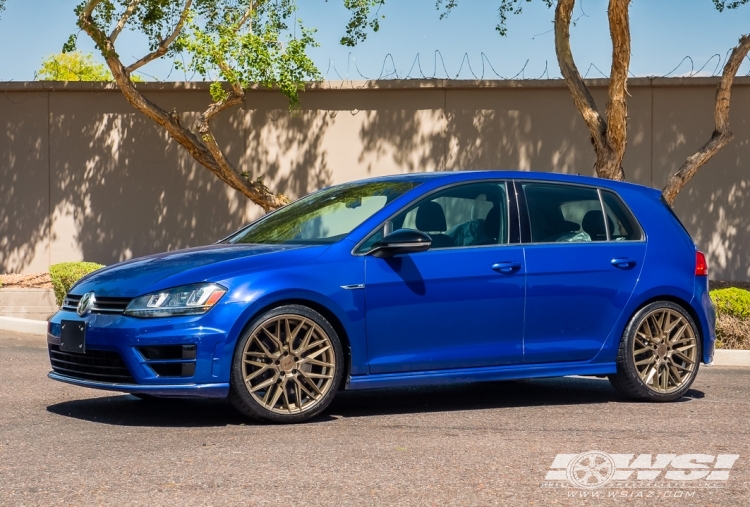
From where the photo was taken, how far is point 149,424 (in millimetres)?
7074

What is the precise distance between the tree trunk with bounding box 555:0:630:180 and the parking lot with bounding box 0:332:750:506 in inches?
233

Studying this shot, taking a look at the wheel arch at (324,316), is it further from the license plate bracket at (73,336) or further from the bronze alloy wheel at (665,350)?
the bronze alloy wheel at (665,350)

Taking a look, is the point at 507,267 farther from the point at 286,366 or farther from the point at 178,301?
the point at 178,301

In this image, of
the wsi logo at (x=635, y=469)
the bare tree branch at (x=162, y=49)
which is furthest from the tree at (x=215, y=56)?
the wsi logo at (x=635, y=469)

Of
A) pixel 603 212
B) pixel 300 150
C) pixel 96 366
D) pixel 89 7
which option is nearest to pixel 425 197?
pixel 603 212

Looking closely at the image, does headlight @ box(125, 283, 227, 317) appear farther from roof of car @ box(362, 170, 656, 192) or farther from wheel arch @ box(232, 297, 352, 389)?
roof of car @ box(362, 170, 656, 192)

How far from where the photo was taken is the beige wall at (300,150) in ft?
55.7

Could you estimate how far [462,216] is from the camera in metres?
7.87

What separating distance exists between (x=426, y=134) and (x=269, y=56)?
353 centimetres

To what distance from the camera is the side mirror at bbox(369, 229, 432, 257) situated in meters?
7.25

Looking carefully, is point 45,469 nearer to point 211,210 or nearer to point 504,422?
point 504,422

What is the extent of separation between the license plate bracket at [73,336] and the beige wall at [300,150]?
10302 mm

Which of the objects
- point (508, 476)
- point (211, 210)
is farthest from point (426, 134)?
point (508, 476)

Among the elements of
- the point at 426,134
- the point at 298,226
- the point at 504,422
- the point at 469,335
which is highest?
the point at 426,134
